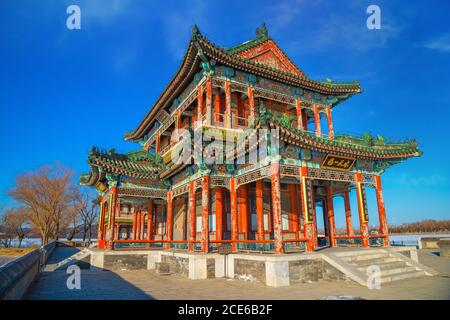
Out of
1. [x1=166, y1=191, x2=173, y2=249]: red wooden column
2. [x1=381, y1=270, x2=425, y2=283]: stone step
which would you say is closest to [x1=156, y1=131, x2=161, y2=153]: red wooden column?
[x1=166, y1=191, x2=173, y2=249]: red wooden column

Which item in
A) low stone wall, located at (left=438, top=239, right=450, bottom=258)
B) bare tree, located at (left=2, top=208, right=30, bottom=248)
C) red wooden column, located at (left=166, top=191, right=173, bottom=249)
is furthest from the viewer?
bare tree, located at (left=2, top=208, right=30, bottom=248)

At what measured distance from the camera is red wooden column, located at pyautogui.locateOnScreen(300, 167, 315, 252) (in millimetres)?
11531

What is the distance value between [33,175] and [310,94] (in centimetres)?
3853

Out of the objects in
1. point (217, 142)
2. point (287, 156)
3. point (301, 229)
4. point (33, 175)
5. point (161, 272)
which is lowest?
point (161, 272)

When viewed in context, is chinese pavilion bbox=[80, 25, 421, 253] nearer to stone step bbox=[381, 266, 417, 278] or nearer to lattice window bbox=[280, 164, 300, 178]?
lattice window bbox=[280, 164, 300, 178]

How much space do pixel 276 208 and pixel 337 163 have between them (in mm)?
4252

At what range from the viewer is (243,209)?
1524 cm

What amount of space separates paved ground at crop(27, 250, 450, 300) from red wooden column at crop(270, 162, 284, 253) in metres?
1.54

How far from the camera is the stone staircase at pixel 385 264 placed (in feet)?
36.4

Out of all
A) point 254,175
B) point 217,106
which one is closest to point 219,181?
point 254,175

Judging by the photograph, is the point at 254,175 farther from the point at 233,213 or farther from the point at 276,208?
the point at 233,213
